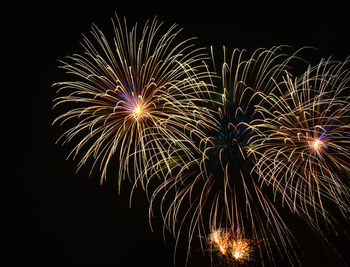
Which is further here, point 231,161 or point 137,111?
point 231,161

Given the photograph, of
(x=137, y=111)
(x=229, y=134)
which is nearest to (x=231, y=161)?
(x=229, y=134)

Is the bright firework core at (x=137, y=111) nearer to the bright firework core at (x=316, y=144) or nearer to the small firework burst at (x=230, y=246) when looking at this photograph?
the bright firework core at (x=316, y=144)

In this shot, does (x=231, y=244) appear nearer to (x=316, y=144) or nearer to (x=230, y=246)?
(x=230, y=246)

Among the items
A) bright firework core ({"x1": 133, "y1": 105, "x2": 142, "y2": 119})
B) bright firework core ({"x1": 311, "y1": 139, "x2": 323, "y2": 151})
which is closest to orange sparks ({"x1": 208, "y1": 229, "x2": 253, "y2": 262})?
bright firework core ({"x1": 311, "y1": 139, "x2": 323, "y2": 151})

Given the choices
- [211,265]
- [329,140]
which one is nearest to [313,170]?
[329,140]

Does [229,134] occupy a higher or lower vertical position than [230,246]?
higher

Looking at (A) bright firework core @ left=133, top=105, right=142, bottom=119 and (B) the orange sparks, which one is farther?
(B) the orange sparks

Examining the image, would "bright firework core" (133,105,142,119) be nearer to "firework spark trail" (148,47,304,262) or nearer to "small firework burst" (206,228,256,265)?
"firework spark trail" (148,47,304,262)

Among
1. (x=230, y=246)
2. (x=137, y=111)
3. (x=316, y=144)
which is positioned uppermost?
(x=137, y=111)

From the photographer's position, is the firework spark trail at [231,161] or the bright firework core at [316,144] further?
the firework spark trail at [231,161]

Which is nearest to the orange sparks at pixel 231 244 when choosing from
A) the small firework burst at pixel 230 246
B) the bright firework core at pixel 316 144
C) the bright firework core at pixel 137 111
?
the small firework burst at pixel 230 246

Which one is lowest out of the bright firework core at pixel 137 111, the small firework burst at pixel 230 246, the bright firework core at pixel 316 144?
the small firework burst at pixel 230 246
